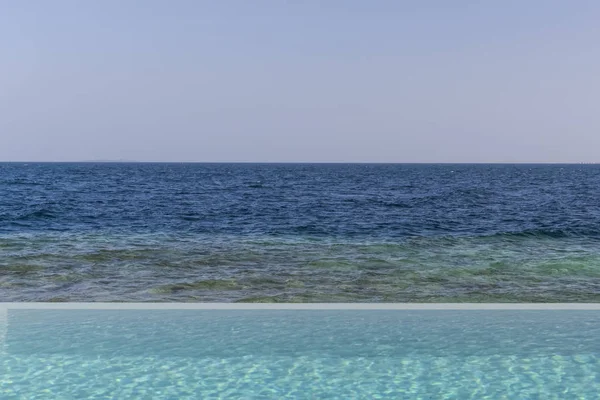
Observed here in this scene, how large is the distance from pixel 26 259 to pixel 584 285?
437 inches

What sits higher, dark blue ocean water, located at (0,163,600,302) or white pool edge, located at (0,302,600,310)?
white pool edge, located at (0,302,600,310)

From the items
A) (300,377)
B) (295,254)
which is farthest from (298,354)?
(295,254)

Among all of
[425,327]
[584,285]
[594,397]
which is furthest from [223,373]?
Answer: [584,285]

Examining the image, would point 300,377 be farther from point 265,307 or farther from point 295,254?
point 295,254

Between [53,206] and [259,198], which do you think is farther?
[259,198]

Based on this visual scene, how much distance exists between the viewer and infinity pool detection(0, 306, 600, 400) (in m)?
4.83

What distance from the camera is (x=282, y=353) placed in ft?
18.7

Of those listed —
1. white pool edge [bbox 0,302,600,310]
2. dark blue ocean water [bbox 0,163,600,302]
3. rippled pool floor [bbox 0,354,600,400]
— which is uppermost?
white pool edge [bbox 0,302,600,310]

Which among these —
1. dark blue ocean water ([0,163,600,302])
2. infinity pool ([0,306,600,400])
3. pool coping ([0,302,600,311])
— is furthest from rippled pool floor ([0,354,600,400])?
dark blue ocean water ([0,163,600,302])

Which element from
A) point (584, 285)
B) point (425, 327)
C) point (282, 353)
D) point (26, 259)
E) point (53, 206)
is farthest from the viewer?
point (53, 206)

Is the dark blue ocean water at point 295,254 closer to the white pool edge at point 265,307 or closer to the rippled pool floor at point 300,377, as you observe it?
the white pool edge at point 265,307

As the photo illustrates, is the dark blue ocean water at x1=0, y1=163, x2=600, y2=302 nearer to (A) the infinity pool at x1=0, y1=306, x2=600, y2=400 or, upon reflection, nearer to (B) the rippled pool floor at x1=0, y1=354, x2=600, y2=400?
(A) the infinity pool at x1=0, y1=306, x2=600, y2=400

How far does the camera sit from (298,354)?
568 centimetres

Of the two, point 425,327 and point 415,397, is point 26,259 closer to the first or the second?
point 425,327
